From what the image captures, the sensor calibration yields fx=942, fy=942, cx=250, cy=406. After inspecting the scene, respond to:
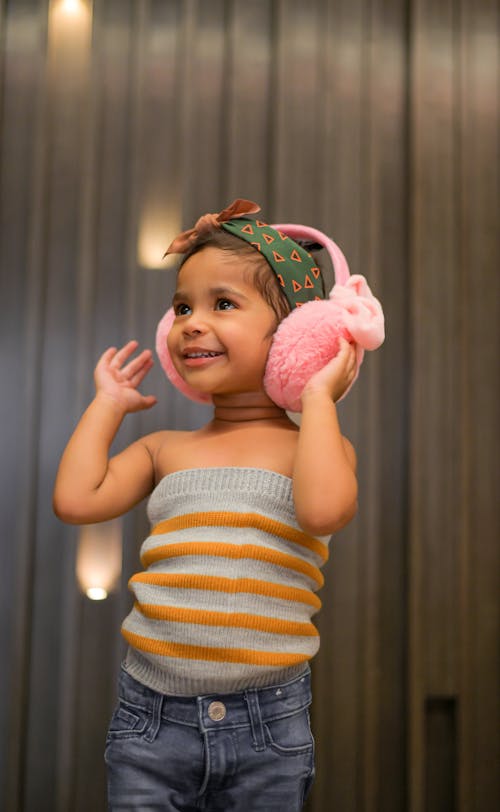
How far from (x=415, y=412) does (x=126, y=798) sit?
0.98 metres

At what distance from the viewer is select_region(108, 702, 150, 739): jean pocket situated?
1162mm

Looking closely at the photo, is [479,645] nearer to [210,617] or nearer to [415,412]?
[415,412]

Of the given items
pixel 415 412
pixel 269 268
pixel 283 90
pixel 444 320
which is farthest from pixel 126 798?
pixel 283 90

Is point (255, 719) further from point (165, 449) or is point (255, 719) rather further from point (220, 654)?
point (165, 449)

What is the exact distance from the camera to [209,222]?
1333 millimetres

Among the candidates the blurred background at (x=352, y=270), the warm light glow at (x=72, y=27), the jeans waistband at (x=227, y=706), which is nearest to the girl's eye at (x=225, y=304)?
the jeans waistband at (x=227, y=706)

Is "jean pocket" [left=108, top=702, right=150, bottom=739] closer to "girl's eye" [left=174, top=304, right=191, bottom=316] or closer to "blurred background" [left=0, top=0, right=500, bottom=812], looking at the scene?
"girl's eye" [left=174, top=304, right=191, bottom=316]

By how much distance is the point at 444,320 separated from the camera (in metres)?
1.91

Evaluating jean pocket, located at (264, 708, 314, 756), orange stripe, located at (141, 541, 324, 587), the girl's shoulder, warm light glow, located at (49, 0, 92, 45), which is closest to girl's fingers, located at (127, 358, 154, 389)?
the girl's shoulder

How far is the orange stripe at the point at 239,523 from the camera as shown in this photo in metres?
1.18

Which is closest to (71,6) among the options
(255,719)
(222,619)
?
(222,619)

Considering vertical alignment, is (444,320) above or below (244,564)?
above

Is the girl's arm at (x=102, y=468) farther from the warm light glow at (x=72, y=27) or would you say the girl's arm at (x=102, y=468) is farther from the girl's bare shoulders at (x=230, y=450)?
the warm light glow at (x=72, y=27)

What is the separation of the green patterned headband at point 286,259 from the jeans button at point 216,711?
0.53m
